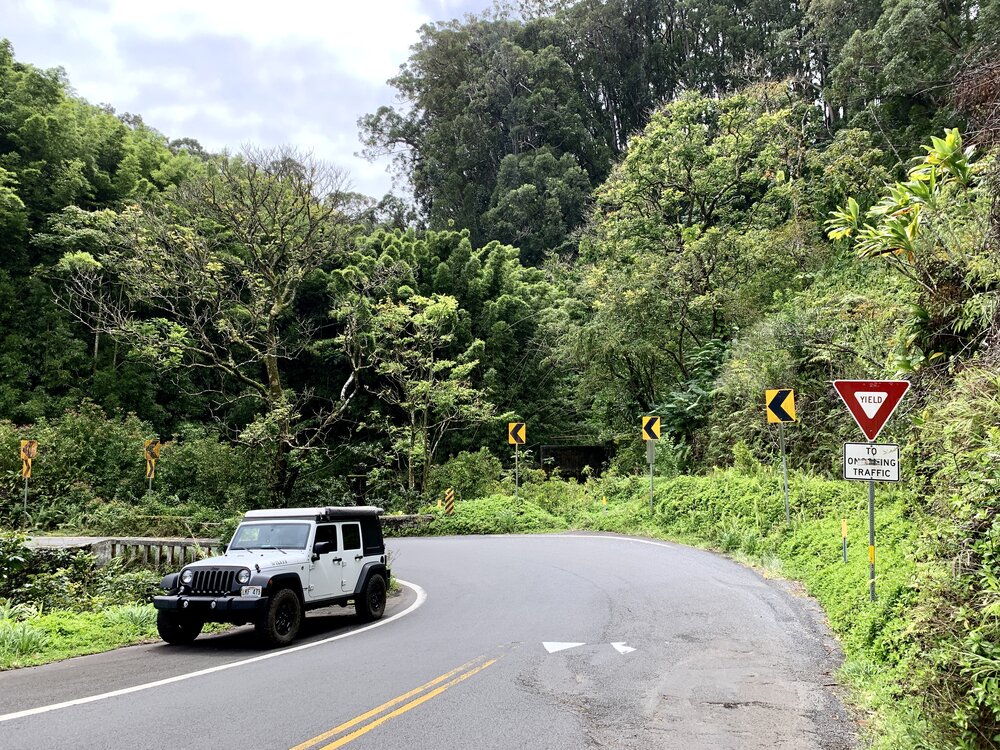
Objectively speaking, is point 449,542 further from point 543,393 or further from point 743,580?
point 543,393

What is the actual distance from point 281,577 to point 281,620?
58 centimetres

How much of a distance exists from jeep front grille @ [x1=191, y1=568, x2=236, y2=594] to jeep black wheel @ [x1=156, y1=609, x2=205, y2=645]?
471 millimetres

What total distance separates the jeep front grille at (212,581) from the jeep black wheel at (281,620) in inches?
24.8

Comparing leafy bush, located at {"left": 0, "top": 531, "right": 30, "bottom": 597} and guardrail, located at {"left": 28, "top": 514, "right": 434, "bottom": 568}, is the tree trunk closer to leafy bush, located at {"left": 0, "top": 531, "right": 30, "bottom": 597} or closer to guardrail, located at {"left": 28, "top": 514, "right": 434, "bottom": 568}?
guardrail, located at {"left": 28, "top": 514, "right": 434, "bottom": 568}

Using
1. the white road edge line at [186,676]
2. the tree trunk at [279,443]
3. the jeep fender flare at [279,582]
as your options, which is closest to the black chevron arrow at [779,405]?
the white road edge line at [186,676]

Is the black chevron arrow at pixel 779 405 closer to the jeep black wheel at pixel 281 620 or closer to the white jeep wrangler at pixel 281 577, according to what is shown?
the white jeep wrangler at pixel 281 577

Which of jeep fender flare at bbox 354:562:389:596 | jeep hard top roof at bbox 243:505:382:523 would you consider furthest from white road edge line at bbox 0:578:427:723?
jeep hard top roof at bbox 243:505:382:523

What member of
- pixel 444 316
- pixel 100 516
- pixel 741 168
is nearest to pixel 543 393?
pixel 444 316

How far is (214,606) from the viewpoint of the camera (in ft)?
31.2

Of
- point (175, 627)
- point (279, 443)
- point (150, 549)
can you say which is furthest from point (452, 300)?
point (175, 627)

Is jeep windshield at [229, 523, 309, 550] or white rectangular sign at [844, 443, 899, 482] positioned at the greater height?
white rectangular sign at [844, 443, 899, 482]

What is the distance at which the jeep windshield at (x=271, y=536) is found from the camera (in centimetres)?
1116

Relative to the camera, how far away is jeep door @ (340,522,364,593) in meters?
11.7

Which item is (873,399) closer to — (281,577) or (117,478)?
(281,577)
